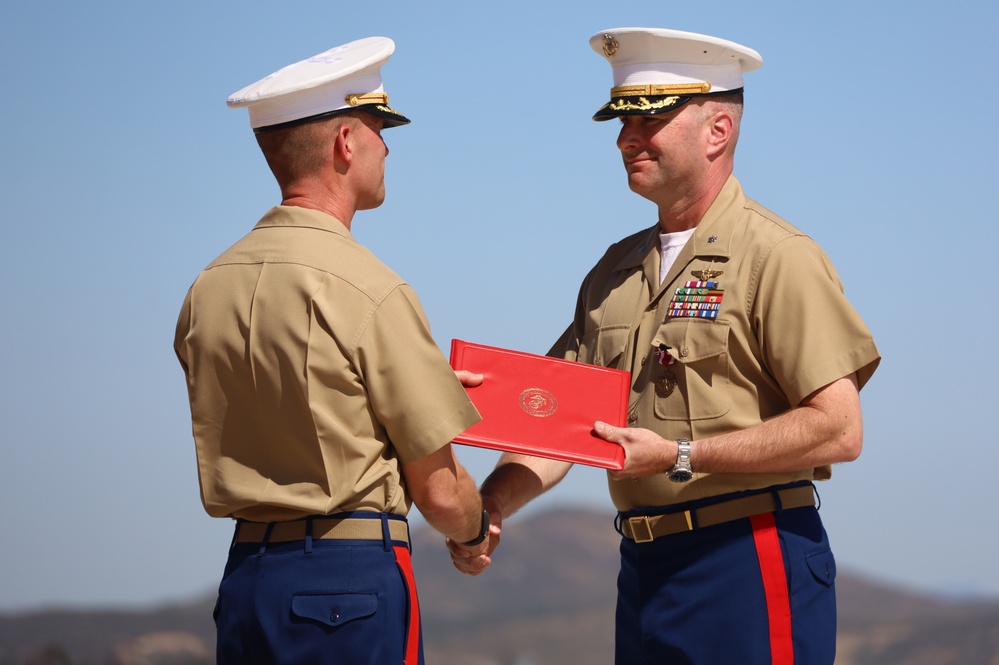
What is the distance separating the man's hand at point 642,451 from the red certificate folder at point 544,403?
27 millimetres

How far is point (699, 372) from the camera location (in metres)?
4.05

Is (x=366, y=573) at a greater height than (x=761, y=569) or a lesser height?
greater

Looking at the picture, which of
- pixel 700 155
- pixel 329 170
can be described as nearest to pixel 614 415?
pixel 700 155

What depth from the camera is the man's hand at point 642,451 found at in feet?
12.9

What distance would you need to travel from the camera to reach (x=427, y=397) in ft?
11.3

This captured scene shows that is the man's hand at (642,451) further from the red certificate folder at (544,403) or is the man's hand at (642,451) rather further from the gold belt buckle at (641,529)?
the gold belt buckle at (641,529)

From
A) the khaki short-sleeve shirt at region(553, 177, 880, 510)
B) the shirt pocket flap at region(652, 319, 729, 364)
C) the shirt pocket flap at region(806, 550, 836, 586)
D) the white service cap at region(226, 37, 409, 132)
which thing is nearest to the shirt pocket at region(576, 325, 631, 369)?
the khaki short-sleeve shirt at region(553, 177, 880, 510)

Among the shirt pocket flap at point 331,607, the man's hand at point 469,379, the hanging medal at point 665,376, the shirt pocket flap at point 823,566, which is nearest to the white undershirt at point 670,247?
the hanging medal at point 665,376

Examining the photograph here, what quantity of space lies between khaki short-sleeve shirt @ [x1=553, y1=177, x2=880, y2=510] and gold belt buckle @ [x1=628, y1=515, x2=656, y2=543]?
0.06 metres

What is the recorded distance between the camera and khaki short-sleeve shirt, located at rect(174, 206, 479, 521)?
3354 millimetres

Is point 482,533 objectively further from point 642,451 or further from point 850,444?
point 850,444

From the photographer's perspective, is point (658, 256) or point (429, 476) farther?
point (658, 256)

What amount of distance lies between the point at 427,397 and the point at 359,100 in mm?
1009

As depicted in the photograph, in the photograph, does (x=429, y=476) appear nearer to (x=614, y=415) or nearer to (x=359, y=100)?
(x=614, y=415)
